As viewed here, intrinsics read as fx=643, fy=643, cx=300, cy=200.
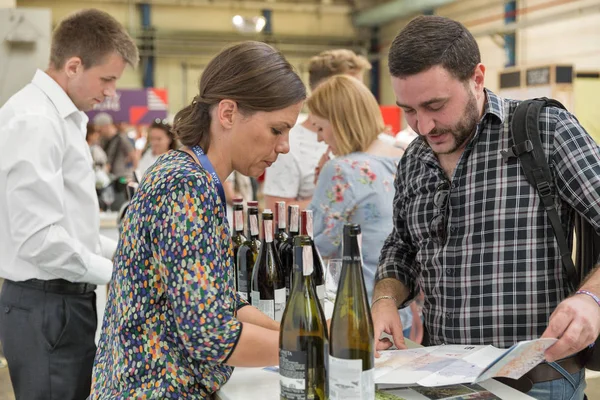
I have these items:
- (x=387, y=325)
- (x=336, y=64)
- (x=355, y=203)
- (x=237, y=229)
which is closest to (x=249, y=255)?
(x=237, y=229)

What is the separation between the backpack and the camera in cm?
148

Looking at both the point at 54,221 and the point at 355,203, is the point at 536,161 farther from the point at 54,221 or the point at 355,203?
the point at 54,221

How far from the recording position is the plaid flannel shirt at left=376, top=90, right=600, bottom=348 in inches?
58.4

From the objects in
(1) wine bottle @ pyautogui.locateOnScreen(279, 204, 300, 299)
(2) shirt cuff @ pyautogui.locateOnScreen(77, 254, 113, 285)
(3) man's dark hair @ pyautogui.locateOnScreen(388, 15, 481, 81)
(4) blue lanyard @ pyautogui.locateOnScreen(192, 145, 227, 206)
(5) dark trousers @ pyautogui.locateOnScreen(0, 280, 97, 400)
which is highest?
(3) man's dark hair @ pyautogui.locateOnScreen(388, 15, 481, 81)

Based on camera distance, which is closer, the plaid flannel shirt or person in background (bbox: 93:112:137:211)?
the plaid flannel shirt

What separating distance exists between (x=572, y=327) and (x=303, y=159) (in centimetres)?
225

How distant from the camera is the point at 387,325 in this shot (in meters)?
1.58

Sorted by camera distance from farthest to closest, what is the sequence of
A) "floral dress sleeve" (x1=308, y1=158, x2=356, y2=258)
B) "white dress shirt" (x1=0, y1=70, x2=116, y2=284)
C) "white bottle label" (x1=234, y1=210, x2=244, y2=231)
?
"floral dress sleeve" (x1=308, y1=158, x2=356, y2=258)
"white dress shirt" (x1=0, y1=70, x2=116, y2=284)
"white bottle label" (x1=234, y1=210, x2=244, y2=231)

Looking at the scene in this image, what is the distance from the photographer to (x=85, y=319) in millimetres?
2371

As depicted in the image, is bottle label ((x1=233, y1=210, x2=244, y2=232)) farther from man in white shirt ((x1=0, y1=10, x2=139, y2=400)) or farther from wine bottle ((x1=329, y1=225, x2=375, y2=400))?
wine bottle ((x1=329, y1=225, x2=375, y2=400))

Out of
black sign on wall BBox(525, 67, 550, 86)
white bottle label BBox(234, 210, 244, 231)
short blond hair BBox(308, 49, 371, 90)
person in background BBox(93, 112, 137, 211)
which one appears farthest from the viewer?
person in background BBox(93, 112, 137, 211)

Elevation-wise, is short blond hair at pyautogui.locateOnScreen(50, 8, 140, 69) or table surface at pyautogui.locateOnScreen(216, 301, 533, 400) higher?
short blond hair at pyautogui.locateOnScreen(50, 8, 140, 69)

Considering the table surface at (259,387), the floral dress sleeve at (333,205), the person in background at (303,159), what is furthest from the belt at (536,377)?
the person in background at (303,159)

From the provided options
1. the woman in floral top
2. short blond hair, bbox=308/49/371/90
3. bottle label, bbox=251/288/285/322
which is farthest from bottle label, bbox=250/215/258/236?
short blond hair, bbox=308/49/371/90
